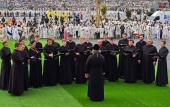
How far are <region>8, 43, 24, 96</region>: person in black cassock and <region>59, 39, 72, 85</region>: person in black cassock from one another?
95.8 inches

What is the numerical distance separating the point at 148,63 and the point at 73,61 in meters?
3.13

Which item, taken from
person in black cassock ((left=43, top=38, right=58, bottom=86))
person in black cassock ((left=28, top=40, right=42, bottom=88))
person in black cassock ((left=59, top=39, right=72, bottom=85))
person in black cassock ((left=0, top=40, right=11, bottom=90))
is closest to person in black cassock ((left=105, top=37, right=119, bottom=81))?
person in black cassock ((left=59, top=39, right=72, bottom=85))

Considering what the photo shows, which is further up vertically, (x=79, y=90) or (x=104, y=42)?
(x=104, y=42)

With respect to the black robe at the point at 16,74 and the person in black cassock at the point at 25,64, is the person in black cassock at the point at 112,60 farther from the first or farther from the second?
the black robe at the point at 16,74

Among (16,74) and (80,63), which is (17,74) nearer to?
(16,74)

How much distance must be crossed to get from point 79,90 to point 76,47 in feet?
6.88

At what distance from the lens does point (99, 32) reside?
36312 millimetres

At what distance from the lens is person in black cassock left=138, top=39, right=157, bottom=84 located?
16.9 metres

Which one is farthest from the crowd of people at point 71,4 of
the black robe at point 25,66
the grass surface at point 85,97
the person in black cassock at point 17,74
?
the person in black cassock at point 17,74

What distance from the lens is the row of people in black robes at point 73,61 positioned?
51.4 feet

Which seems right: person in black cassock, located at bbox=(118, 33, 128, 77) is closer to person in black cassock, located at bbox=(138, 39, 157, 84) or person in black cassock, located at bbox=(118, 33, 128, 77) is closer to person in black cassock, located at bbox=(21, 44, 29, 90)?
person in black cassock, located at bbox=(138, 39, 157, 84)

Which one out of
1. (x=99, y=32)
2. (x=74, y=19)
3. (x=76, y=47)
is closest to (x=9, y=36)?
(x=99, y=32)

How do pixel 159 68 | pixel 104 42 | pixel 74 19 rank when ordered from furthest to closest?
pixel 74 19 → pixel 104 42 → pixel 159 68

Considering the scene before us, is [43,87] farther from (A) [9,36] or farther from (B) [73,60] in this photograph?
(A) [9,36]
